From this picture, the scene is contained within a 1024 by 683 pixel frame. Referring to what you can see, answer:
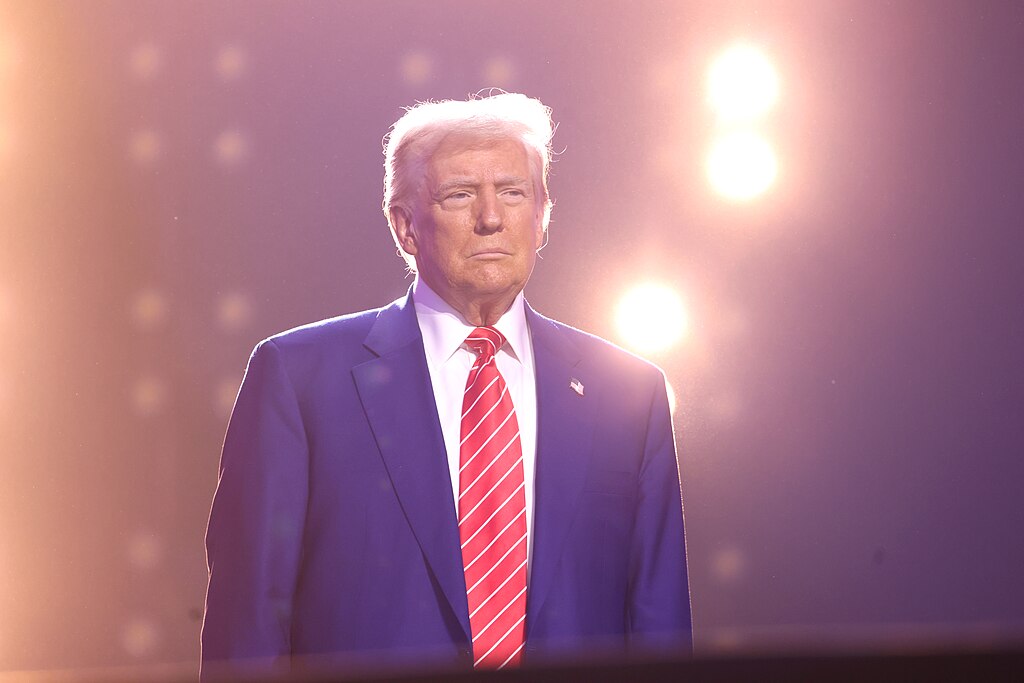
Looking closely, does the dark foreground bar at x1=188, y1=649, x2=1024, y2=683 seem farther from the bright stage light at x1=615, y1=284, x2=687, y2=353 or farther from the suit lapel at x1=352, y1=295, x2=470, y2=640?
the bright stage light at x1=615, y1=284, x2=687, y2=353

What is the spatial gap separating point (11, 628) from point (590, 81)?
67.3 inches

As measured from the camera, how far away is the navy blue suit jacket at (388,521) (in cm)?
176

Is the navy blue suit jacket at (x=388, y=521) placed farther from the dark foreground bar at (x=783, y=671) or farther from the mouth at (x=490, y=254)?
the dark foreground bar at (x=783, y=671)

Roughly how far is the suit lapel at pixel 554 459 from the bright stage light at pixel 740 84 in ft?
2.50

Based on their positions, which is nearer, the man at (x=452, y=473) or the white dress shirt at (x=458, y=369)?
the man at (x=452, y=473)

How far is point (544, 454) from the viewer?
A: 1.88 metres

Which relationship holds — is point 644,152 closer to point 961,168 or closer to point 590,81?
point 590,81

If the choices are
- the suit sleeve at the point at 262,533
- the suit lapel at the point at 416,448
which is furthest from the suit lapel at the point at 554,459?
the suit sleeve at the point at 262,533

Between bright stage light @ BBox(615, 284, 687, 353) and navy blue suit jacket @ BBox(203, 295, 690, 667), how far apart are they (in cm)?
32

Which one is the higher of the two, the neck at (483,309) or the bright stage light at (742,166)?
the bright stage light at (742,166)

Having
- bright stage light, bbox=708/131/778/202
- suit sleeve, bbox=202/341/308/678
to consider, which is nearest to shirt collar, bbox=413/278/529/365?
suit sleeve, bbox=202/341/308/678

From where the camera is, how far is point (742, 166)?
233 centimetres

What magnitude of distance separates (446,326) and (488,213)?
0.76 feet

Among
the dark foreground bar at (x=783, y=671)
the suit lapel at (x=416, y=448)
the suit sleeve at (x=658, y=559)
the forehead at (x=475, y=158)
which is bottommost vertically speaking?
the suit sleeve at (x=658, y=559)
